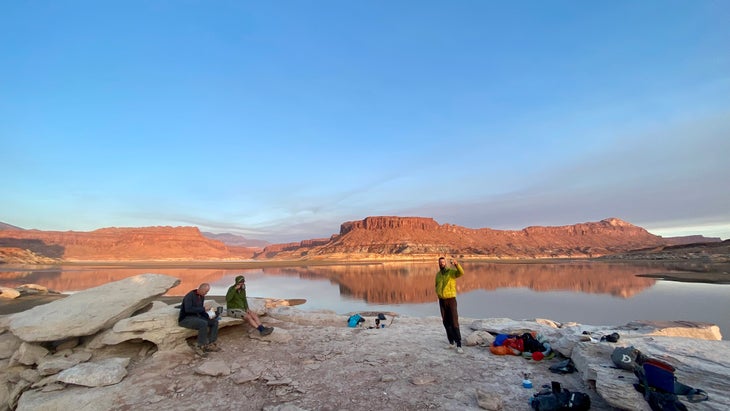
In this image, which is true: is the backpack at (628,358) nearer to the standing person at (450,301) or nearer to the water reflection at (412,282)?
the standing person at (450,301)

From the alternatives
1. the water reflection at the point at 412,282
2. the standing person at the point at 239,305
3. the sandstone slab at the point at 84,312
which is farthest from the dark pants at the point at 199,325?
the water reflection at the point at 412,282

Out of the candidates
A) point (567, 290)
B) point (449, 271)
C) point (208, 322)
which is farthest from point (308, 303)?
point (567, 290)

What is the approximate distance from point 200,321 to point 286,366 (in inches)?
96.4

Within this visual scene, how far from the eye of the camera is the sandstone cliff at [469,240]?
408 feet

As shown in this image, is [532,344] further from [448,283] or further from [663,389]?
[663,389]

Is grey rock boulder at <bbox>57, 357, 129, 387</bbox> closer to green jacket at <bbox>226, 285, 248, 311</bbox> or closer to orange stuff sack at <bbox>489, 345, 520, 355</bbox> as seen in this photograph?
green jacket at <bbox>226, 285, 248, 311</bbox>

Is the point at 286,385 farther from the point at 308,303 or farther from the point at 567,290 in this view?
the point at 567,290

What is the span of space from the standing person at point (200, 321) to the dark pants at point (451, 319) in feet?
18.5

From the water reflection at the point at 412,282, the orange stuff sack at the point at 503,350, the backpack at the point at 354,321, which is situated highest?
the orange stuff sack at the point at 503,350

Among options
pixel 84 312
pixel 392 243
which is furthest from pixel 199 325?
pixel 392 243

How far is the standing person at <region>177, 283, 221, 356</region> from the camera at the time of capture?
25.8 feet

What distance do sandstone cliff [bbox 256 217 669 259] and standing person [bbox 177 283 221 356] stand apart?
10838 cm

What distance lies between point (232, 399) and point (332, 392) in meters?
1.74

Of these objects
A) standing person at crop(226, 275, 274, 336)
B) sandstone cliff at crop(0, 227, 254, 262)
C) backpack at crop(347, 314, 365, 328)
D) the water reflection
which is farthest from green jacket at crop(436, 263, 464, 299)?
sandstone cliff at crop(0, 227, 254, 262)
